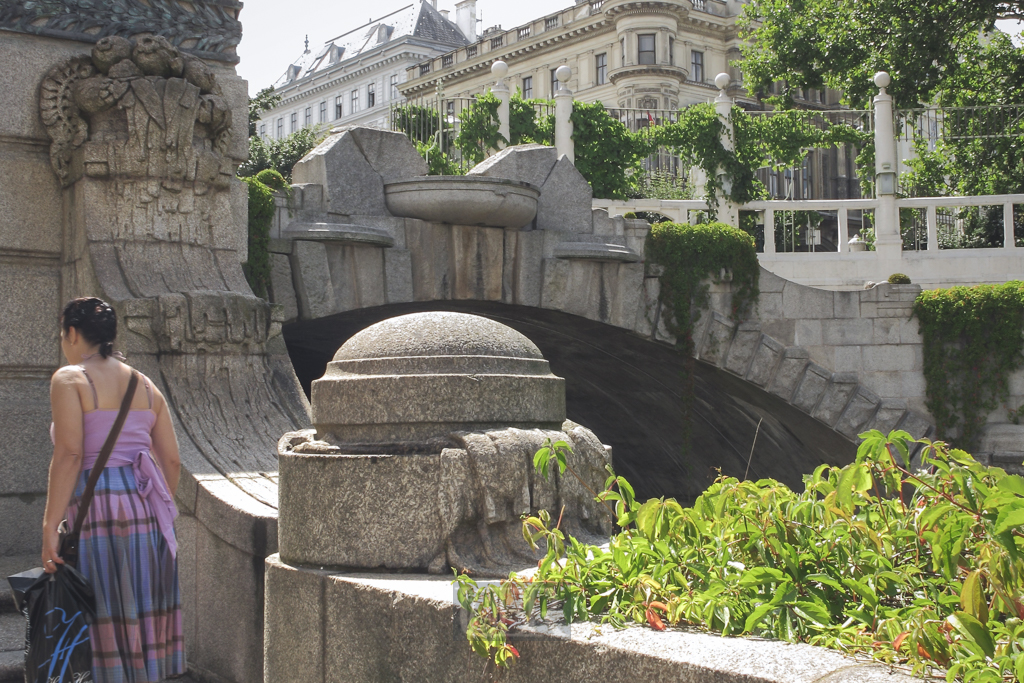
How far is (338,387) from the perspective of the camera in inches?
146

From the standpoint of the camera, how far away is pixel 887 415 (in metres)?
11.4

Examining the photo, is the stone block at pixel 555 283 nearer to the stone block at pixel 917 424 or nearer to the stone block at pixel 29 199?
the stone block at pixel 917 424

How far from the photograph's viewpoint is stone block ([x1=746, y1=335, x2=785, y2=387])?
11094 mm

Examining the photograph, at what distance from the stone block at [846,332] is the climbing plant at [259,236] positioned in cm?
607

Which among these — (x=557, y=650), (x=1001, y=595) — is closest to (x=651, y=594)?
(x=557, y=650)

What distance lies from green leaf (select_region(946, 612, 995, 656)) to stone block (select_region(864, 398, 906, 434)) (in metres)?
9.65

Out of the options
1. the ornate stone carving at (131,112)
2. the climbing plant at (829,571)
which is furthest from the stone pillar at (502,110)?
the climbing plant at (829,571)

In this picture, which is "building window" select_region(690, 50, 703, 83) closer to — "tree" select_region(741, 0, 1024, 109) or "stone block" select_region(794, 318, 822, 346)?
"tree" select_region(741, 0, 1024, 109)

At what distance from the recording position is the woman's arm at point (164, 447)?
3.79m

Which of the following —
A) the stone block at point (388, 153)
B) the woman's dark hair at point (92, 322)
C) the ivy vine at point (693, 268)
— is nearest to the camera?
the woman's dark hair at point (92, 322)

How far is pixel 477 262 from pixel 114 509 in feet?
19.7

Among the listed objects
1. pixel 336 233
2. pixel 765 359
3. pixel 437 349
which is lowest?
pixel 765 359

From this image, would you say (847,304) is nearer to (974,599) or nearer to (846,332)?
(846,332)

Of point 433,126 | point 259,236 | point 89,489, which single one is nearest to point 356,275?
point 259,236
